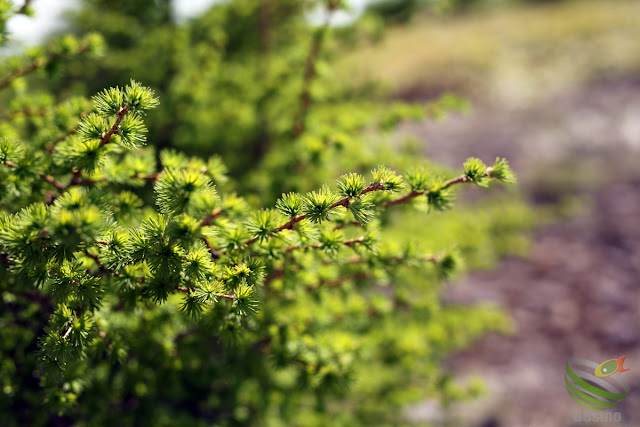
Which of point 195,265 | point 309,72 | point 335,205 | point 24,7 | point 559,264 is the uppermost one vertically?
point 559,264

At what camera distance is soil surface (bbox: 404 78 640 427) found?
3.56 meters

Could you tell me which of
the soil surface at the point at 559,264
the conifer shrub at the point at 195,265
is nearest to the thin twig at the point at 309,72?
the conifer shrub at the point at 195,265

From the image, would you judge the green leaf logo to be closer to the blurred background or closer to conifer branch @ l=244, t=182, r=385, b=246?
the blurred background

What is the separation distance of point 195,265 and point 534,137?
7600mm

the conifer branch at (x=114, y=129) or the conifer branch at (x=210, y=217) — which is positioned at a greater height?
the conifer branch at (x=114, y=129)

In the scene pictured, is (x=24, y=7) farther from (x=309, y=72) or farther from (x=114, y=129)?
(x=309, y=72)

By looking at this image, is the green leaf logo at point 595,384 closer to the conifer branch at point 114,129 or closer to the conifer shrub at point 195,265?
the conifer shrub at point 195,265

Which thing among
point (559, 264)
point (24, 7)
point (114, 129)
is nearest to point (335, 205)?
point (114, 129)

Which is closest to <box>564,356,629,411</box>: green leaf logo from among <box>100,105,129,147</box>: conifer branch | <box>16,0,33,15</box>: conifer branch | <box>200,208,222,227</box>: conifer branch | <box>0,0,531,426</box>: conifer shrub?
<box>0,0,531,426</box>: conifer shrub

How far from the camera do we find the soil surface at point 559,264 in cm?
356

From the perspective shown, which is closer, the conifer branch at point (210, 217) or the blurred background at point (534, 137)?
the conifer branch at point (210, 217)

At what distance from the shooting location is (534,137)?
7012 millimetres

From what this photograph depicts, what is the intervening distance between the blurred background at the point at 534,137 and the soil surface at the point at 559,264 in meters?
0.02

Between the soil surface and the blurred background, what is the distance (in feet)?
0.06
